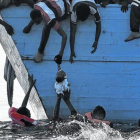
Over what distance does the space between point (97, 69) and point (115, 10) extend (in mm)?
1065

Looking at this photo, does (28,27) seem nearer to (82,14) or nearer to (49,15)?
(49,15)

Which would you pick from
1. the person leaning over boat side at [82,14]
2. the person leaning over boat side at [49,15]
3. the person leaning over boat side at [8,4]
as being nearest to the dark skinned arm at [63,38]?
the person leaning over boat side at [49,15]

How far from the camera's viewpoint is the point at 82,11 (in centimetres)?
Answer: 1222

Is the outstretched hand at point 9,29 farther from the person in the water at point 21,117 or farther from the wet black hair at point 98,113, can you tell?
the wet black hair at point 98,113

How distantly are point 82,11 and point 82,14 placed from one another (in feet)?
0.19

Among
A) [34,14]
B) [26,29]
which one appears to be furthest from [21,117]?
[34,14]

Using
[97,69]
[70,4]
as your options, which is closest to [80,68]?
[97,69]

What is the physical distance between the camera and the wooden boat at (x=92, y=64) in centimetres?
1246

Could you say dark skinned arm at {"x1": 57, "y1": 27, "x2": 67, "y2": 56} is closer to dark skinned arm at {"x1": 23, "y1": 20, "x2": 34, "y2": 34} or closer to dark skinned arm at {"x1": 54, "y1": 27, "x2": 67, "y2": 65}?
dark skinned arm at {"x1": 54, "y1": 27, "x2": 67, "y2": 65}

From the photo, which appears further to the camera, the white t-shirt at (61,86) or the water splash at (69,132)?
the white t-shirt at (61,86)

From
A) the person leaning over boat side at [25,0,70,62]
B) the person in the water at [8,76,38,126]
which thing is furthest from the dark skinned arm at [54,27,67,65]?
the person in the water at [8,76,38,126]

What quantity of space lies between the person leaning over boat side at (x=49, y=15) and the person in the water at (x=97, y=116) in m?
1.18

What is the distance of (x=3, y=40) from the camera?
532 inches

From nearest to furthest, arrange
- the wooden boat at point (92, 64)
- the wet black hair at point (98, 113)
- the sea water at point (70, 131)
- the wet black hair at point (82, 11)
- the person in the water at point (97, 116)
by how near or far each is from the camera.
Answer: the sea water at point (70, 131) → the person in the water at point (97, 116) → the wet black hair at point (98, 113) → the wet black hair at point (82, 11) → the wooden boat at point (92, 64)
